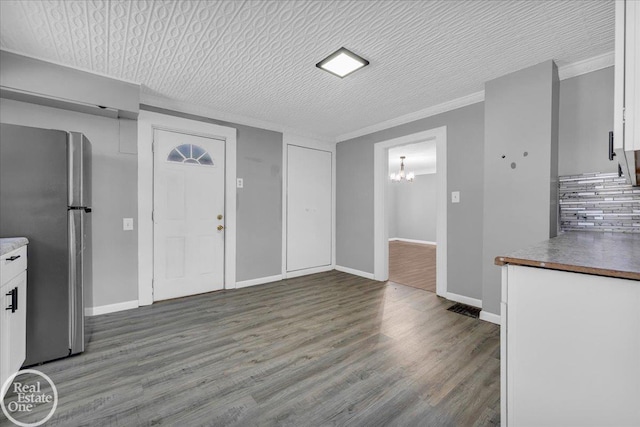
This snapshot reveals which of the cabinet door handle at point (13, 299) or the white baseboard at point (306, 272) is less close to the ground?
the cabinet door handle at point (13, 299)

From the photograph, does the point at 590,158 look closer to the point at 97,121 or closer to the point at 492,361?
the point at 492,361

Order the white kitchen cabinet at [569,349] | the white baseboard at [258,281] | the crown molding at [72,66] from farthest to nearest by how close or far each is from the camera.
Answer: the white baseboard at [258,281], the crown molding at [72,66], the white kitchen cabinet at [569,349]

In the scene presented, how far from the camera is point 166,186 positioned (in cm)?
321

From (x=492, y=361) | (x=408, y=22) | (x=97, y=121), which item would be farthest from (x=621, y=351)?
(x=97, y=121)

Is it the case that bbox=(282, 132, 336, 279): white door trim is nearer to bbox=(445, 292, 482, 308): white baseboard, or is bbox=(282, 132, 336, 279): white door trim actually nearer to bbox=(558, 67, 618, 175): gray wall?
bbox=(445, 292, 482, 308): white baseboard

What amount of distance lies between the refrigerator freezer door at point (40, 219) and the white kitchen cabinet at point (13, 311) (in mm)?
83

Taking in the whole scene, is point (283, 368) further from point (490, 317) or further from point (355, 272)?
point (355, 272)

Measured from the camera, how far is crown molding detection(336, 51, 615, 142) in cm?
218

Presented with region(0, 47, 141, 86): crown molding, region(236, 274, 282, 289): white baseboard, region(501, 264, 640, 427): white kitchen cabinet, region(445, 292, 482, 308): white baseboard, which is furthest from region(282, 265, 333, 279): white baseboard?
region(501, 264, 640, 427): white kitchen cabinet

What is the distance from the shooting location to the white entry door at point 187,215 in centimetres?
318

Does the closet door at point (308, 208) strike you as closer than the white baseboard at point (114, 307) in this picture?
No

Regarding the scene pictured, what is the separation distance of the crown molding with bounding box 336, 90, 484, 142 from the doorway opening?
75.1 inches

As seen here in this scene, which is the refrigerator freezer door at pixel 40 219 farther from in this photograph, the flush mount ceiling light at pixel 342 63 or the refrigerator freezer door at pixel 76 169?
the flush mount ceiling light at pixel 342 63

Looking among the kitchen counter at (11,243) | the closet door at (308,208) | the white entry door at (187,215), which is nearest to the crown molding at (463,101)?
the closet door at (308,208)
